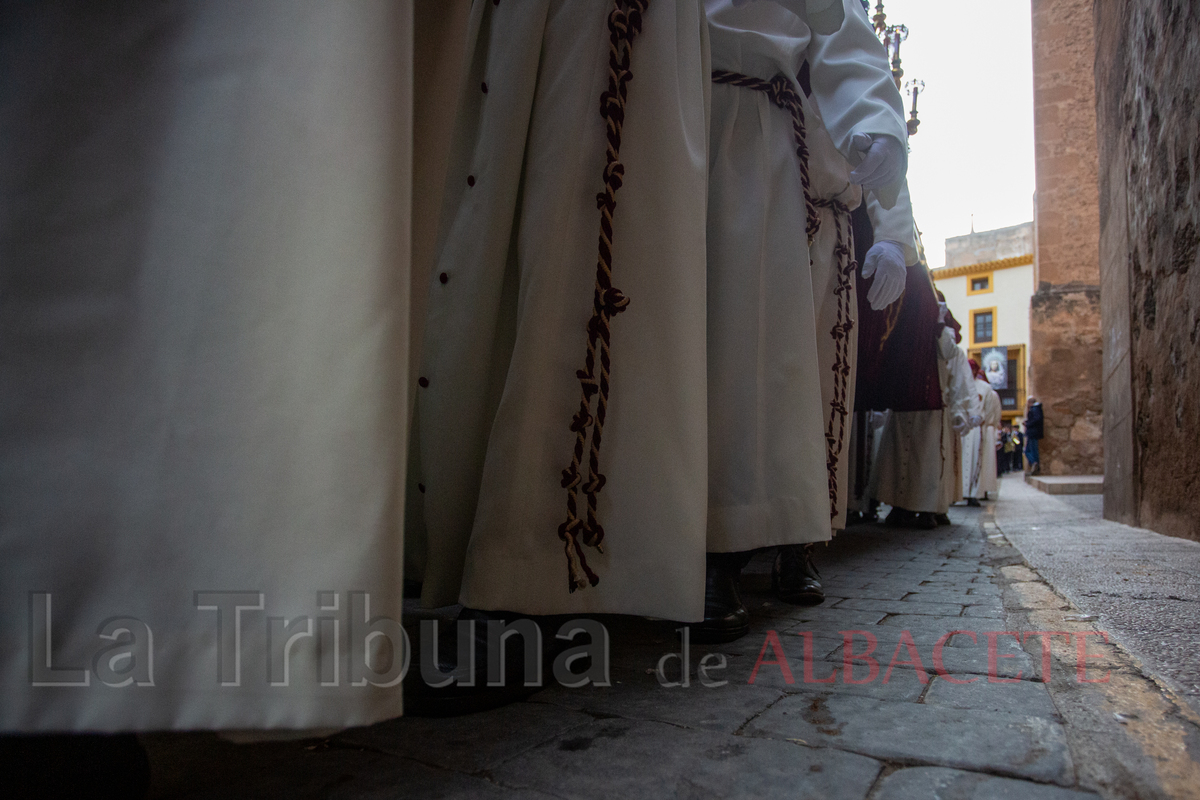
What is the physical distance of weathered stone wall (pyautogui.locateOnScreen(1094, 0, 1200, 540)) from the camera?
3213mm

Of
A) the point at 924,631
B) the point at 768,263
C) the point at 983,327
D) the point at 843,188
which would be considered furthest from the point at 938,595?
the point at 983,327

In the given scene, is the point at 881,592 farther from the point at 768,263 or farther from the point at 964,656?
the point at 768,263

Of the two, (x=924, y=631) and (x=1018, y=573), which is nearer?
(x=924, y=631)

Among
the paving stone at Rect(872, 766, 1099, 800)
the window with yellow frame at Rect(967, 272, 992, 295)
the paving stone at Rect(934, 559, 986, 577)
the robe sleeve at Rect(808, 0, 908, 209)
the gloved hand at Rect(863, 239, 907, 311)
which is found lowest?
the paving stone at Rect(934, 559, 986, 577)

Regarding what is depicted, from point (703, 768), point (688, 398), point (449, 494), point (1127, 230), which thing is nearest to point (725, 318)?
point (688, 398)

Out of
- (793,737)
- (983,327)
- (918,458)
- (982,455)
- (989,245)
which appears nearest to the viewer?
(793,737)

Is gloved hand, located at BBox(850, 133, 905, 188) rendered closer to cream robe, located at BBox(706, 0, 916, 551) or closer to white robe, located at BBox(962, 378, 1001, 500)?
cream robe, located at BBox(706, 0, 916, 551)

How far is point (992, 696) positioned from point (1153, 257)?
3.72m

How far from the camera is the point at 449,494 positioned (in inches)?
54.9

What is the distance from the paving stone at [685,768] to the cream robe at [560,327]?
0.31m

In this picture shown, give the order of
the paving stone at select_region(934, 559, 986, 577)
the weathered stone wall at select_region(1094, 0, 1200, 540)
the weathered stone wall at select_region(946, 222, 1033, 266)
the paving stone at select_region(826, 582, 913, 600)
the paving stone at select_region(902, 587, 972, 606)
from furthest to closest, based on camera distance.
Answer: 1. the weathered stone wall at select_region(946, 222, 1033, 266)
2. the weathered stone wall at select_region(1094, 0, 1200, 540)
3. the paving stone at select_region(934, 559, 986, 577)
4. the paving stone at select_region(826, 582, 913, 600)
5. the paving stone at select_region(902, 587, 972, 606)

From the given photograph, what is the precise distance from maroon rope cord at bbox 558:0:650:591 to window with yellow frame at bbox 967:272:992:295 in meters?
43.0

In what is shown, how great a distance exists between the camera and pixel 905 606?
2.08 metres

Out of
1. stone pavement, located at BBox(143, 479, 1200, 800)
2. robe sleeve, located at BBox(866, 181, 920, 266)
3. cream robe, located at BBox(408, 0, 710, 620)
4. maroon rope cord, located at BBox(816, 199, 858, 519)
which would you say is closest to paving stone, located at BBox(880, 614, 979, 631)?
stone pavement, located at BBox(143, 479, 1200, 800)
